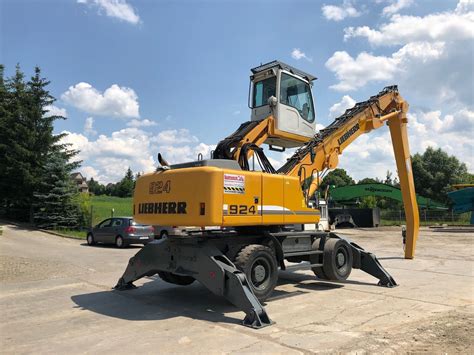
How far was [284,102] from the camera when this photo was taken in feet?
31.6

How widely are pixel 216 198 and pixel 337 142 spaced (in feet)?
16.7

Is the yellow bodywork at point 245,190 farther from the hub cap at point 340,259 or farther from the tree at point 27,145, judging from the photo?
the tree at point 27,145

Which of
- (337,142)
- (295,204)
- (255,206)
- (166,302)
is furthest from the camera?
(337,142)

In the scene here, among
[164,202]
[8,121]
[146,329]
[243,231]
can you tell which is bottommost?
[146,329]

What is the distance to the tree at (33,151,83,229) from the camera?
26797mm

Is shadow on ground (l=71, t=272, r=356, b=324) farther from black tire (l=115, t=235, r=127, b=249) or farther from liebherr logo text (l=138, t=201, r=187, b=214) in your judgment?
black tire (l=115, t=235, r=127, b=249)

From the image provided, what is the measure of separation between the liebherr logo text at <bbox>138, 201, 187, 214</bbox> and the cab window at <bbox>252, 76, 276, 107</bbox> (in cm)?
359

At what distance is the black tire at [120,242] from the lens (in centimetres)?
1922

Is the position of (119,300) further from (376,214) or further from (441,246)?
(376,214)

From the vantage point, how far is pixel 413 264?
1341 centimetres

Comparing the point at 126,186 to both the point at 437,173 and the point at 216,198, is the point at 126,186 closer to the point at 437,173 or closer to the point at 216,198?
the point at 437,173

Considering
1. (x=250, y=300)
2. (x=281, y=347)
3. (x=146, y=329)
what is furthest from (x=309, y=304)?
(x=146, y=329)

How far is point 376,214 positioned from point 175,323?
30641 millimetres

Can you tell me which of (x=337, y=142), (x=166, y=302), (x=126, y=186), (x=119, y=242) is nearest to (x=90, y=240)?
(x=119, y=242)
